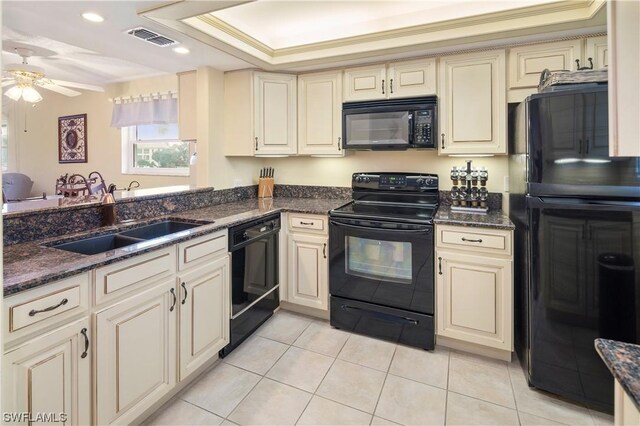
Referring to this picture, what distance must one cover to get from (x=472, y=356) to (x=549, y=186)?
1259mm

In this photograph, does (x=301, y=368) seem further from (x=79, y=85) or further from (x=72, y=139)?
(x=72, y=139)

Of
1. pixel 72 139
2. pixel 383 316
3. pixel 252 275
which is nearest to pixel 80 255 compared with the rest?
pixel 252 275

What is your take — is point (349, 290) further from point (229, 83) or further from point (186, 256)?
point (229, 83)

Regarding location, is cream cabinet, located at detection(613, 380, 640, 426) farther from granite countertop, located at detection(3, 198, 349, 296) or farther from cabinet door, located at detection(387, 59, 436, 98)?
cabinet door, located at detection(387, 59, 436, 98)

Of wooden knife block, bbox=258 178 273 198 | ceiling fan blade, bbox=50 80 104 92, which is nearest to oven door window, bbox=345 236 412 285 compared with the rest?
wooden knife block, bbox=258 178 273 198

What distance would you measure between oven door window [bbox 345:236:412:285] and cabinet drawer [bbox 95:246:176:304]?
1303 mm

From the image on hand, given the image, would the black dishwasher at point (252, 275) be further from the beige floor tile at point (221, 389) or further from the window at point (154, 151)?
the window at point (154, 151)

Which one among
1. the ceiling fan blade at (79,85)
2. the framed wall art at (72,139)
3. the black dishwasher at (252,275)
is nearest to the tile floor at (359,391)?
the black dishwasher at (252,275)

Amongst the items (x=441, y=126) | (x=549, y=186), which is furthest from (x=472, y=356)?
(x=441, y=126)

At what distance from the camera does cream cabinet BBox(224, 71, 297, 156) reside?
309cm

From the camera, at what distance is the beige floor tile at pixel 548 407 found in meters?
1.83

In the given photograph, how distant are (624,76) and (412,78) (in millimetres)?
2156

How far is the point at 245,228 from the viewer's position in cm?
247

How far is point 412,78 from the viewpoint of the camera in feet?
8.95
